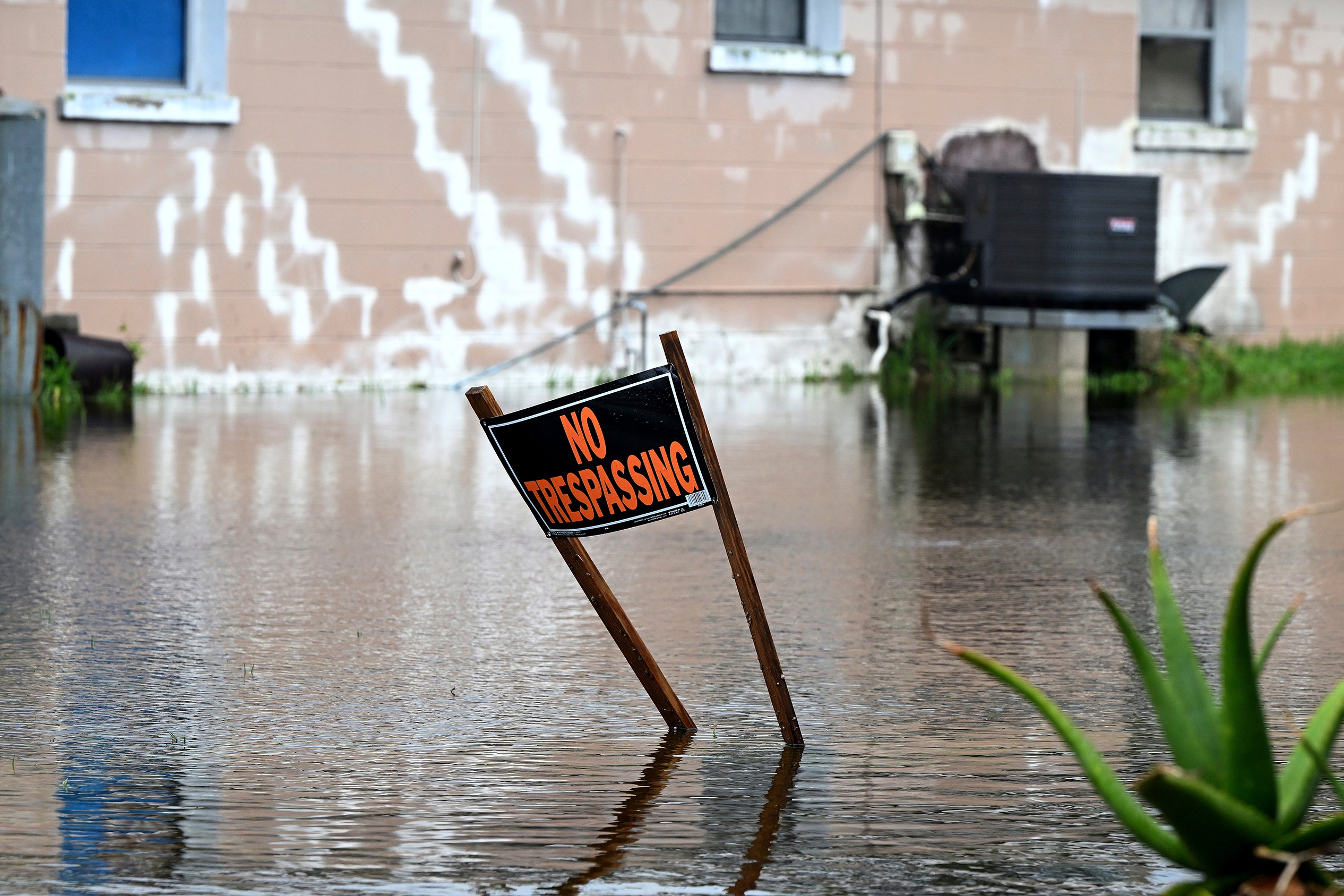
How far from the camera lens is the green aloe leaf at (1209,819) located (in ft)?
9.52

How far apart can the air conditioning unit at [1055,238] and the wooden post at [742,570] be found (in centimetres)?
1340

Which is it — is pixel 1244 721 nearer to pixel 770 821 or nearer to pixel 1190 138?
pixel 770 821

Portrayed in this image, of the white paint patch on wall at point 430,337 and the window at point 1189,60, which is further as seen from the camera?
the window at point 1189,60

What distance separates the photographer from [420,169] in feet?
55.4

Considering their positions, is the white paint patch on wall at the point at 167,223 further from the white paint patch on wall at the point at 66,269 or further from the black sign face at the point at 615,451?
the black sign face at the point at 615,451

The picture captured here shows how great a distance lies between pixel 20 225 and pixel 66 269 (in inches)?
62.1

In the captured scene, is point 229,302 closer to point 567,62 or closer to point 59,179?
point 59,179

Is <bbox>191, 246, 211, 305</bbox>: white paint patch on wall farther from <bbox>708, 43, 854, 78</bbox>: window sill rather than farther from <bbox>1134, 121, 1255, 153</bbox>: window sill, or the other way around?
<bbox>1134, 121, 1255, 153</bbox>: window sill

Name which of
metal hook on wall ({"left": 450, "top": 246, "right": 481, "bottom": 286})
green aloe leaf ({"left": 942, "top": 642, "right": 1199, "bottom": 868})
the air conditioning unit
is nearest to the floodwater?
green aloe leaf ({"left": 942, "top": 642, "right": 1199, "bottom": 868})

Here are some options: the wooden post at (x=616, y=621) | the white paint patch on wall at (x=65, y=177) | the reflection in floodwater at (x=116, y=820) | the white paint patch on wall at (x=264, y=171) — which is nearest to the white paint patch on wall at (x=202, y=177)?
the white paint patch on wall at (x=264, y=171)

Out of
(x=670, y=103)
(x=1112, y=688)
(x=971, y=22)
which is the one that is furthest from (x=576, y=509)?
(x=971, y=22)

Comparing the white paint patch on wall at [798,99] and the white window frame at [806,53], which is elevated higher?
the white window frame at [806,53]

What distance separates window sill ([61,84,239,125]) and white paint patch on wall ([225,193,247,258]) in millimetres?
619

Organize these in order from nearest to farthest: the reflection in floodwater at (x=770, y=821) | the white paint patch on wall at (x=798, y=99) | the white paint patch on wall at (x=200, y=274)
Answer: the reflection in floodwater at (x=770, y=821)
the white paint patch on wall at (x=200, y=274)
the white paint patch on wall at (x=798, y=99)
